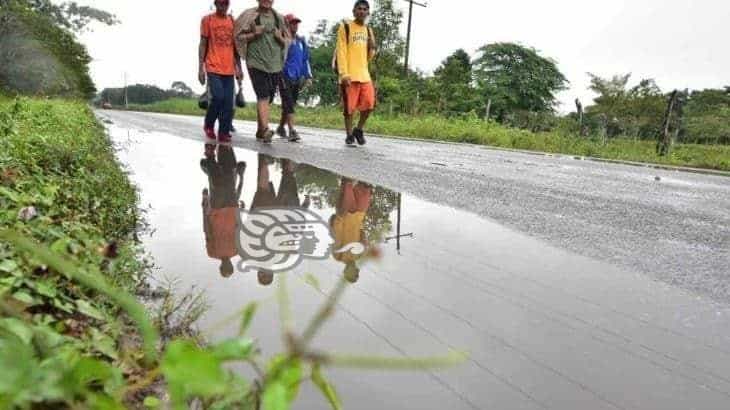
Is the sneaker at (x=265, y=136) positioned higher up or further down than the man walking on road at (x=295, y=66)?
further down

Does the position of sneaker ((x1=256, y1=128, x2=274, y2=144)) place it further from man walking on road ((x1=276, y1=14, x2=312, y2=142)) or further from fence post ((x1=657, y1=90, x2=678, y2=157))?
fence post ((x1=657, y1=90, x2=678, y2=157))

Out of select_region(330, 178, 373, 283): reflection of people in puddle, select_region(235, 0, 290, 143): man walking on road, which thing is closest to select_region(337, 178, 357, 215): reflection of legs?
select_region(330, 178, 373, 283): reflection of people in puddle

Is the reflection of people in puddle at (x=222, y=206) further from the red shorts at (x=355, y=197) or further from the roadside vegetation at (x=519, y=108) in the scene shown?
the roadside vegetation at (x=519, y=108)

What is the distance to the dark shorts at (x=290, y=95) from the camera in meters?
8.78

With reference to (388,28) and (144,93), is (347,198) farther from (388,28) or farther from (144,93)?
(144,93)

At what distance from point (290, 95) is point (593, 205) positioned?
568 cm

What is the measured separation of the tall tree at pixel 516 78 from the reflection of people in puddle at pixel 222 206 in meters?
46.0

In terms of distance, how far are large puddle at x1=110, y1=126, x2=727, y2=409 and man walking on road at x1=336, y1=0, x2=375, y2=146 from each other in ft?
15.7

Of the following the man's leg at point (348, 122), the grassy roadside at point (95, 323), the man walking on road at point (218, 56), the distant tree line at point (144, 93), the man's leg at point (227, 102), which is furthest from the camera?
the distant tree line at point (144, 93)

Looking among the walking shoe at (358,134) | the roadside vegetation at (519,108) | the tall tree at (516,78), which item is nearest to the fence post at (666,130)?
the roadside vegetation at (519,108)

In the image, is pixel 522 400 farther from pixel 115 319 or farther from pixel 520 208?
pixel 520 208

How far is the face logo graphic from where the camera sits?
218 centimetres

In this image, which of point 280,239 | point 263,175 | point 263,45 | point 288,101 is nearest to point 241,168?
point 263,175

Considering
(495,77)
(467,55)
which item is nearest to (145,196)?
(495,77)
